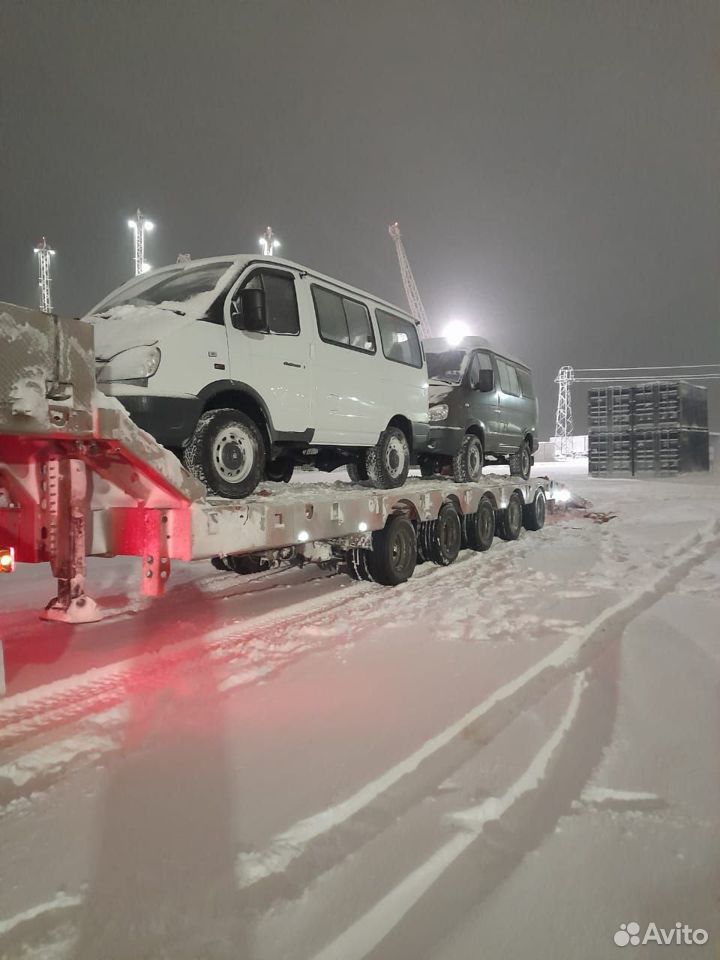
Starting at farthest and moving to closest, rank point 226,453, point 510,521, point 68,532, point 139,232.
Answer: point 139,232, point 510,521, point 226,453, point 68,532

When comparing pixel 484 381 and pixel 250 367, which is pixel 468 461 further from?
pixel 250 367

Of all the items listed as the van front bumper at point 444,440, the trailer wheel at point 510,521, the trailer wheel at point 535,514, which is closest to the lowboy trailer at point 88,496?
the van front bumper at point 444,440

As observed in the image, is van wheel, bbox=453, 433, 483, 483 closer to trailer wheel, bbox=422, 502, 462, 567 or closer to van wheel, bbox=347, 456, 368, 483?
trailer wheel, bbox=422, 502, 462, 567

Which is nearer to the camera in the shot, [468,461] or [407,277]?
[468,461]

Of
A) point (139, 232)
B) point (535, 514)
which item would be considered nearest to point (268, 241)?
point (139, 232)

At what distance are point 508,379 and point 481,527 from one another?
10.3 ft

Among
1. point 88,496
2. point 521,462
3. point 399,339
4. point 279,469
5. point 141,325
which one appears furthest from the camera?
point 521,462

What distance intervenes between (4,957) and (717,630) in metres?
4.86

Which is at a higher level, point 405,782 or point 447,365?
point 447,365

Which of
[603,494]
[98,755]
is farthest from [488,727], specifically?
[603,494]

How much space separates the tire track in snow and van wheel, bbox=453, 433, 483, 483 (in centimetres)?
448

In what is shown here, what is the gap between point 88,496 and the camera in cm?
442

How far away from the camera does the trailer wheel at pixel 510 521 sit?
34.1ft

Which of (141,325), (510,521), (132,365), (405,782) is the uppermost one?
(141,325)
